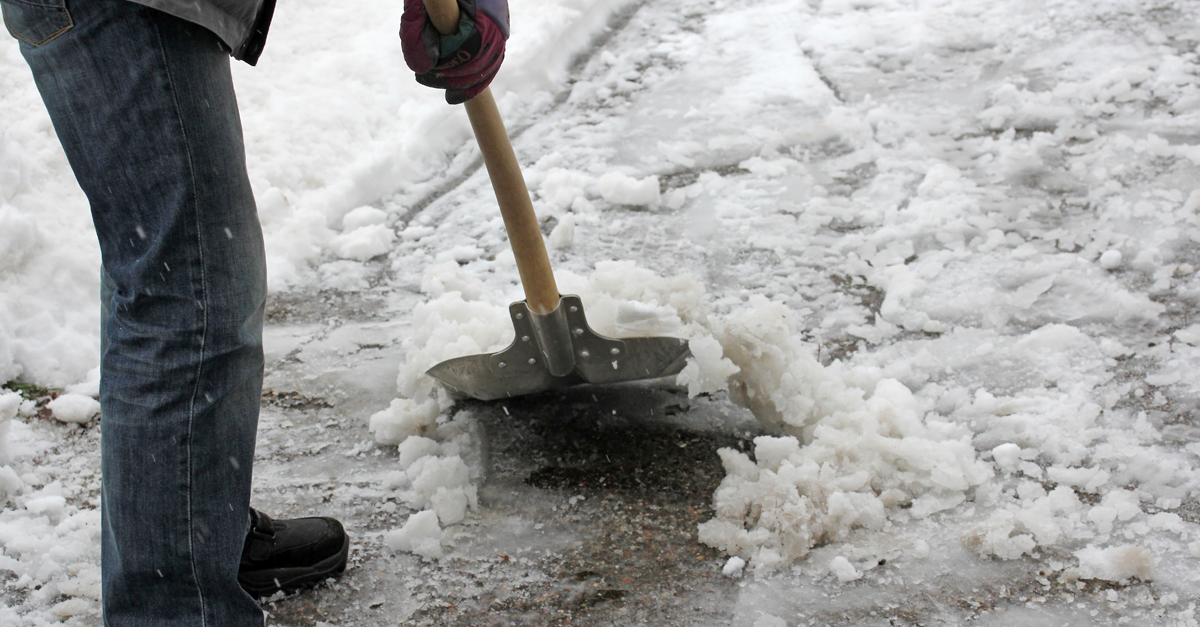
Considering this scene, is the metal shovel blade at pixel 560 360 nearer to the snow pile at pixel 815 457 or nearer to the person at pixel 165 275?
the snow pile at pixel 815 457

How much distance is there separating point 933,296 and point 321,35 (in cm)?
346

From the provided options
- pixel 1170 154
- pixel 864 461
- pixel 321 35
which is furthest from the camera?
pixel 321 35

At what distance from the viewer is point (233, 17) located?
1.29 metres

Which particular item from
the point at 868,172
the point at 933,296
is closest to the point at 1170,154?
the point at 868,172

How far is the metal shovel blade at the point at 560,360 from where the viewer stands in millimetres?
1999

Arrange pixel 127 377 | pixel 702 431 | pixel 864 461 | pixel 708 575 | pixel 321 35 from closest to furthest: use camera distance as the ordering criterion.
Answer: pixel 127 377 → pixel 708 575 → pixel 864 461 → pixel 702 431 → pixel 321 35

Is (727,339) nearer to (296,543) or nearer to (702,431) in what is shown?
(702,431)

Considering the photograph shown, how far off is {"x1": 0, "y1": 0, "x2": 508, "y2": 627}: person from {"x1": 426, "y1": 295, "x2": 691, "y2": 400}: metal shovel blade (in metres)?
0.79

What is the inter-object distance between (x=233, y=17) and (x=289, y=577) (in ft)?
3.40

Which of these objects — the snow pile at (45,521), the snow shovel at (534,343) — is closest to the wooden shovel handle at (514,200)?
the snow shovel at (534,343)

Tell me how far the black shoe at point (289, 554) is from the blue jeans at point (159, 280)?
0.35 metres

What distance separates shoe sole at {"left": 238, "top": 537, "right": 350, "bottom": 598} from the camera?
162 cm

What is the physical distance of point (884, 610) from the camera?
1.54m

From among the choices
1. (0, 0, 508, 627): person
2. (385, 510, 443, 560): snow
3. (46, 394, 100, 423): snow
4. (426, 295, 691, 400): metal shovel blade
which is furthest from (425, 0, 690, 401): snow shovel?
(46, 394, 100, 423): snow
